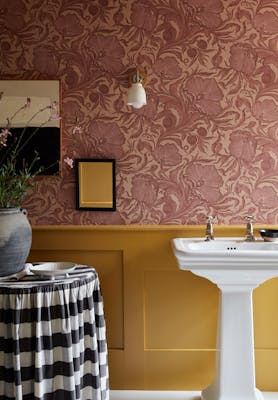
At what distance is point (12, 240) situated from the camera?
2186mm

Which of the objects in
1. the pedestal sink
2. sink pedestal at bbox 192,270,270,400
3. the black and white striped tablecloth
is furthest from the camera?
sink pedestal at bbox 192,270,270,400

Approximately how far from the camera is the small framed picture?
9.17ft

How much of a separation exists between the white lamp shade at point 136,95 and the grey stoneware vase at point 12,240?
0.87m

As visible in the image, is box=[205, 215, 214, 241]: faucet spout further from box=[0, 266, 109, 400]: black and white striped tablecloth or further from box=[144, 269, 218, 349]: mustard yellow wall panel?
box=[0, 266, 109, 400]: black and white striped tablecloth

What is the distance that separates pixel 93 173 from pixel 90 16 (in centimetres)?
91

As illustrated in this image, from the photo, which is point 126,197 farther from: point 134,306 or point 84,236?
point 134,306

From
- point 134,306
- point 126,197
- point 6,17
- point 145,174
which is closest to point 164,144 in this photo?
point 145,174

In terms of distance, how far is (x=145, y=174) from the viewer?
2.80 meters

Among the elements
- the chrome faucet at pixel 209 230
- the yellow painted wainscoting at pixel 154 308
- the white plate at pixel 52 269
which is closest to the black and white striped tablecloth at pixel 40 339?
the white plate at pixel 52 269

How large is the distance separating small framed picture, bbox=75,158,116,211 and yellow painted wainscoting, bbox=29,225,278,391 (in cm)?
14

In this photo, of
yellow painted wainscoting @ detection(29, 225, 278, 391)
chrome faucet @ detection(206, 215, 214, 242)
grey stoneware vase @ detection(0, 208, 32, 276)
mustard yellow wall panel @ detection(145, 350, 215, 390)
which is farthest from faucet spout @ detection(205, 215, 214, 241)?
grey stoneware vase @ detection(0, 208, 32, 276)

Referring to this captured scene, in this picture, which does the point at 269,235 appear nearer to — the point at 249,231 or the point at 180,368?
the point at 249,231

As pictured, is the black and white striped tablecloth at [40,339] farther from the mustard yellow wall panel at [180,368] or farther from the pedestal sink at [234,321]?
the mustard yellow wall panel at [180,368]

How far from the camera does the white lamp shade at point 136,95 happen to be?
261cm
